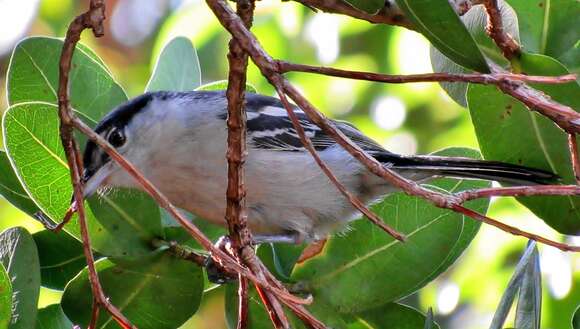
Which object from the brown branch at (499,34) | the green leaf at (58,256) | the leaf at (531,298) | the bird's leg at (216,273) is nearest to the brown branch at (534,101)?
the brown branch at (499,34)

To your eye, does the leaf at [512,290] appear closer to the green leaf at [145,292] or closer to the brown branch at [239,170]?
the brown branch at [239,170]

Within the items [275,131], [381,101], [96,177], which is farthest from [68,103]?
[381,101]

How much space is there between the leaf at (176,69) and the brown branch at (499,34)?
48.3 inches

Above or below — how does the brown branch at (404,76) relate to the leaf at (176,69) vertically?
above

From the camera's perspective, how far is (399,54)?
187 inches

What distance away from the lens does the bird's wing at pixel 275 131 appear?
3688mm

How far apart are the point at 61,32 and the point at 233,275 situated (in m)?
3.83

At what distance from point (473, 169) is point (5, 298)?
4.79 feet

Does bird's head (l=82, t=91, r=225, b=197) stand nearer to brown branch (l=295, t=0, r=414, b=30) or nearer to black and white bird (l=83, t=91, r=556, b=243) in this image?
black and white bird (l=83, t=91, r=556, b=243)

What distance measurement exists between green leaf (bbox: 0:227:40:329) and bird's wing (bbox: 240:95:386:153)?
4.57ft

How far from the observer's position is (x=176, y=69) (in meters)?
3.36

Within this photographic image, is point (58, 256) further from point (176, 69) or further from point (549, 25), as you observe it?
point (549, 25)

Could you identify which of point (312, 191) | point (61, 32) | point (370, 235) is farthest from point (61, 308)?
point (61, 32)

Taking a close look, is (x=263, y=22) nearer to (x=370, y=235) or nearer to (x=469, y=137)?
(x=469, y=137)
